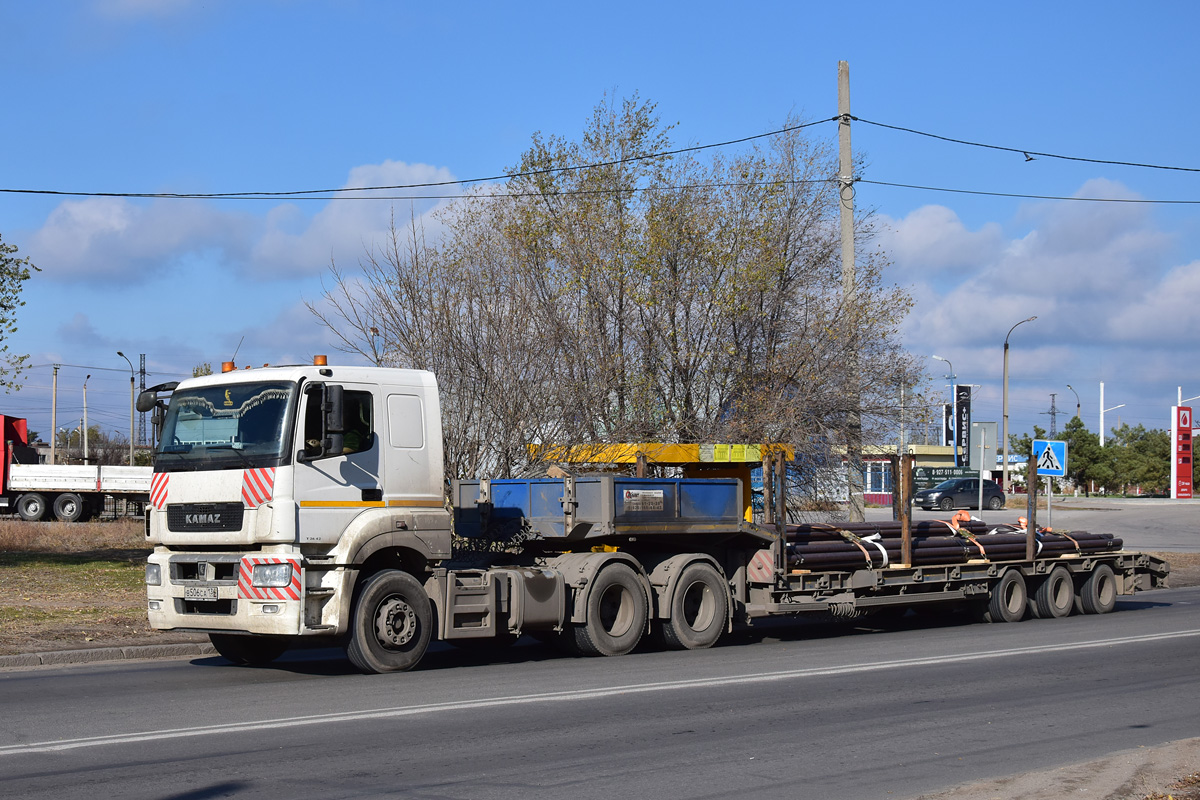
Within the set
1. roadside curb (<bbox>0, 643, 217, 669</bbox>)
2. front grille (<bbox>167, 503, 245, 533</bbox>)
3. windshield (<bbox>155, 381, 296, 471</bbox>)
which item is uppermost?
windshield (<bbox>155, 381, 296, 471</bbox>)

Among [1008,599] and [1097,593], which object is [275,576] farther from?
[1097,593]

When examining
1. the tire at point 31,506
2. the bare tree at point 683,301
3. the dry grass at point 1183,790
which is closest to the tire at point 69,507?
the tire at point 31,506

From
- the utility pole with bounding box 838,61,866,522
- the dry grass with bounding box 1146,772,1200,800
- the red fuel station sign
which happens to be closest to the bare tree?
the utility pole with bounding box 838,61,866,522

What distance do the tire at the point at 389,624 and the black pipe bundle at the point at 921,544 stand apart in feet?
16.8

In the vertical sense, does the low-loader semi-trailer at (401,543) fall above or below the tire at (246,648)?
above

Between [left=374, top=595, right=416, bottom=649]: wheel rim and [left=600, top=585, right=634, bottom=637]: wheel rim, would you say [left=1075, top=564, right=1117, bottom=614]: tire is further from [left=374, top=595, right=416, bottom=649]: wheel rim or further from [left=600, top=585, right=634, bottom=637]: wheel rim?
[left=374, top=595, right=416, bottom=649]: wheel rim

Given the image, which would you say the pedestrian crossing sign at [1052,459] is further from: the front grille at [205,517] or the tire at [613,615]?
the front grille at [205,517]

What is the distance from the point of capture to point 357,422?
11766 mm

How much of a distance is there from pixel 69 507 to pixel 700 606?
39353 millimetres

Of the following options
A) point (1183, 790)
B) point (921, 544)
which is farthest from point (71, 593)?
point (1183, 790)

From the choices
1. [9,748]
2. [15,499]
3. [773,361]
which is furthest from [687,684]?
[15,499]

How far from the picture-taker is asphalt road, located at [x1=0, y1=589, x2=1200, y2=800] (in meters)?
7.16

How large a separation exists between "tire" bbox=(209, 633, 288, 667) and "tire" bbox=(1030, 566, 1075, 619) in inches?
449

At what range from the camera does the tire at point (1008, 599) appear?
→ 17672 millimetres
